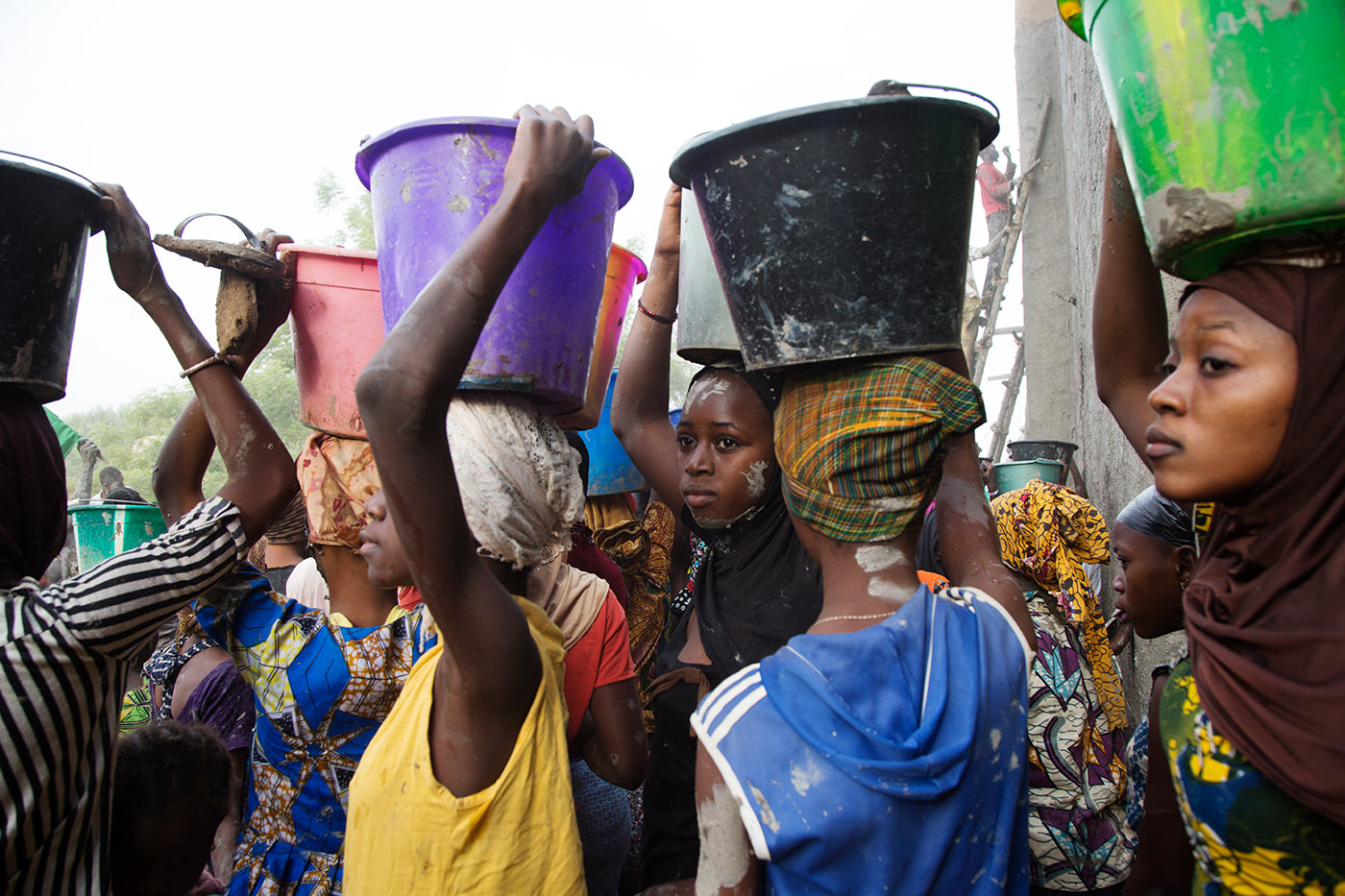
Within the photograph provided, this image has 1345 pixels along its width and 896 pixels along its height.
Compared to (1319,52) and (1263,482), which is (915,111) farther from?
(1263,482)

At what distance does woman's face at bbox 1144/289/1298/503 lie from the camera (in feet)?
3.62

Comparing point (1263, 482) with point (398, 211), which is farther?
point (398, 211)

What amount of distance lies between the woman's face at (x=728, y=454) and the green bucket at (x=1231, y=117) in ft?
3.85

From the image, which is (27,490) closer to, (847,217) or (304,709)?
(304,709)

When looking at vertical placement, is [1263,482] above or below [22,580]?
above

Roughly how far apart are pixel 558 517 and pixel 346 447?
785mm

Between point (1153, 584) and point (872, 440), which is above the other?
point (872, 440)

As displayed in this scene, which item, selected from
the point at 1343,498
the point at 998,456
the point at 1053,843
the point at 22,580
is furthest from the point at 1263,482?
the point at 998,456

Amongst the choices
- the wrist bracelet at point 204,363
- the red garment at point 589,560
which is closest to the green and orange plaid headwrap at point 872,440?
the wrist bracelet at point 204,363

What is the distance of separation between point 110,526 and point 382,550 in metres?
3.23

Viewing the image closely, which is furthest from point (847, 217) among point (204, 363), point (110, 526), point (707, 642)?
point (110, 526)

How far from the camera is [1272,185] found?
100 centimetres

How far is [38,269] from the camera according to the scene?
1623 mm

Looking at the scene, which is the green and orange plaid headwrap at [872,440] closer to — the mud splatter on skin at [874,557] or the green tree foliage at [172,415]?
the mud splatter on skin at [874,557]
